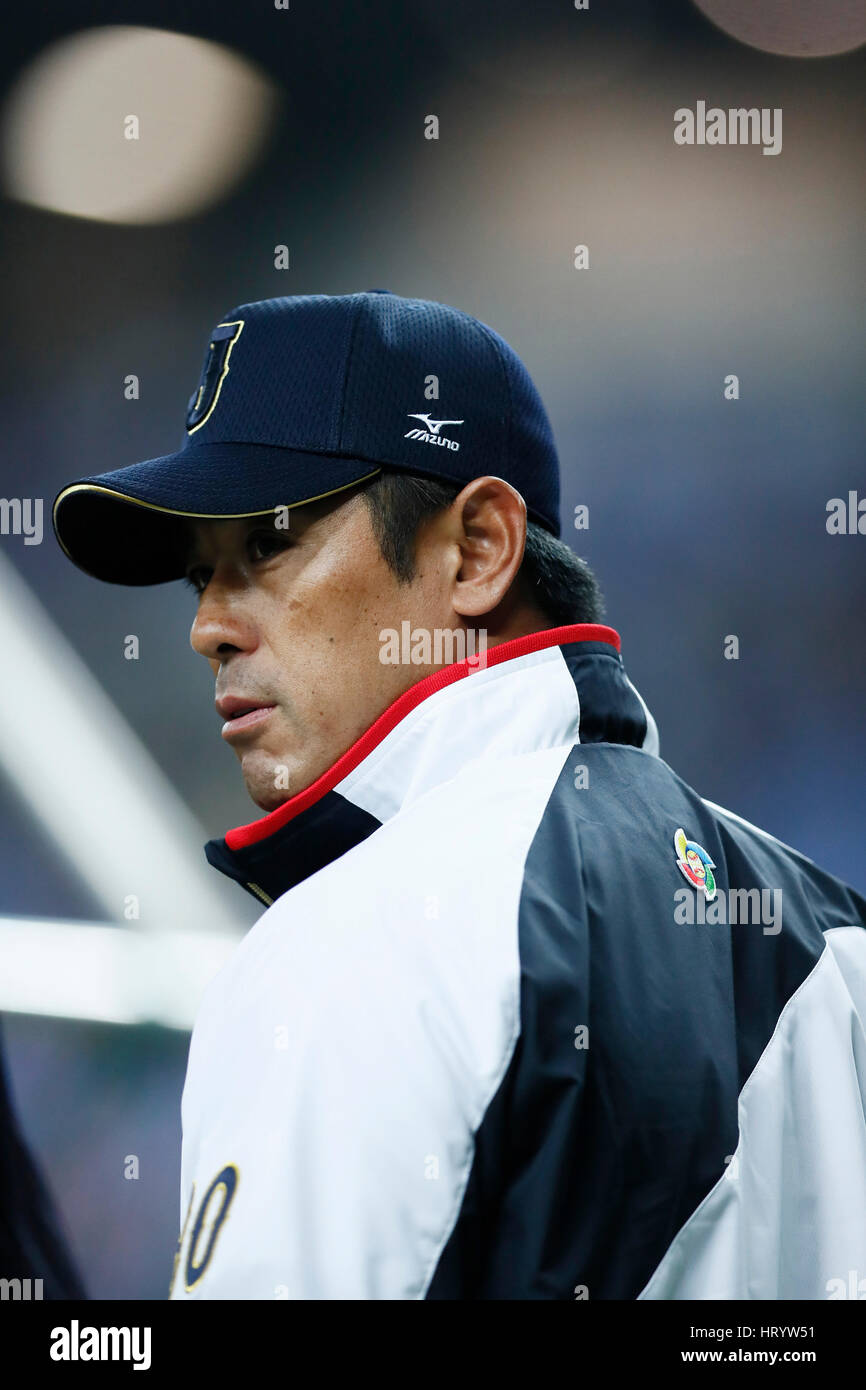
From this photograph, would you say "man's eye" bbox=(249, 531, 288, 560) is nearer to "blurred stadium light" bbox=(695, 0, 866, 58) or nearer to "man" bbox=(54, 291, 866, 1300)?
"man" bbox=(54, 291, 866, 1300)

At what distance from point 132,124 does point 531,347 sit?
93 cm

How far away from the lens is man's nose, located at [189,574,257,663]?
85 centimetres

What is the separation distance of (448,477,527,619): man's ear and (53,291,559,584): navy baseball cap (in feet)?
0.05

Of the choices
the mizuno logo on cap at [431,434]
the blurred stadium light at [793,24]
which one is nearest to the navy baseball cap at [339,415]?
the mizuno logo on cap at [431,434]

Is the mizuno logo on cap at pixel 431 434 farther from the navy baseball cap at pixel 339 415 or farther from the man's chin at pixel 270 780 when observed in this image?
the man's chin at pixel 270 780

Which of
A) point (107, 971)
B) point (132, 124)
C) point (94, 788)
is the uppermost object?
point (132, 124)

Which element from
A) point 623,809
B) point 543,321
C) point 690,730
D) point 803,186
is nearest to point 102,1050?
point 690,730

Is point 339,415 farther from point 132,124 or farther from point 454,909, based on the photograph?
point 132,124

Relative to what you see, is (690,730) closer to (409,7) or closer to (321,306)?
(409,7)

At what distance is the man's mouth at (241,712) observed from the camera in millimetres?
842

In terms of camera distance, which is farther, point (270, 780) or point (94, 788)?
point (94, 788)

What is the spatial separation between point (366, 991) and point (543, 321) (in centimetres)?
217

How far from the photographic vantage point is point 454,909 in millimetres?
550

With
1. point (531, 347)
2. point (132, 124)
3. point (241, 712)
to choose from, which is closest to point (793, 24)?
point (531, 347)
